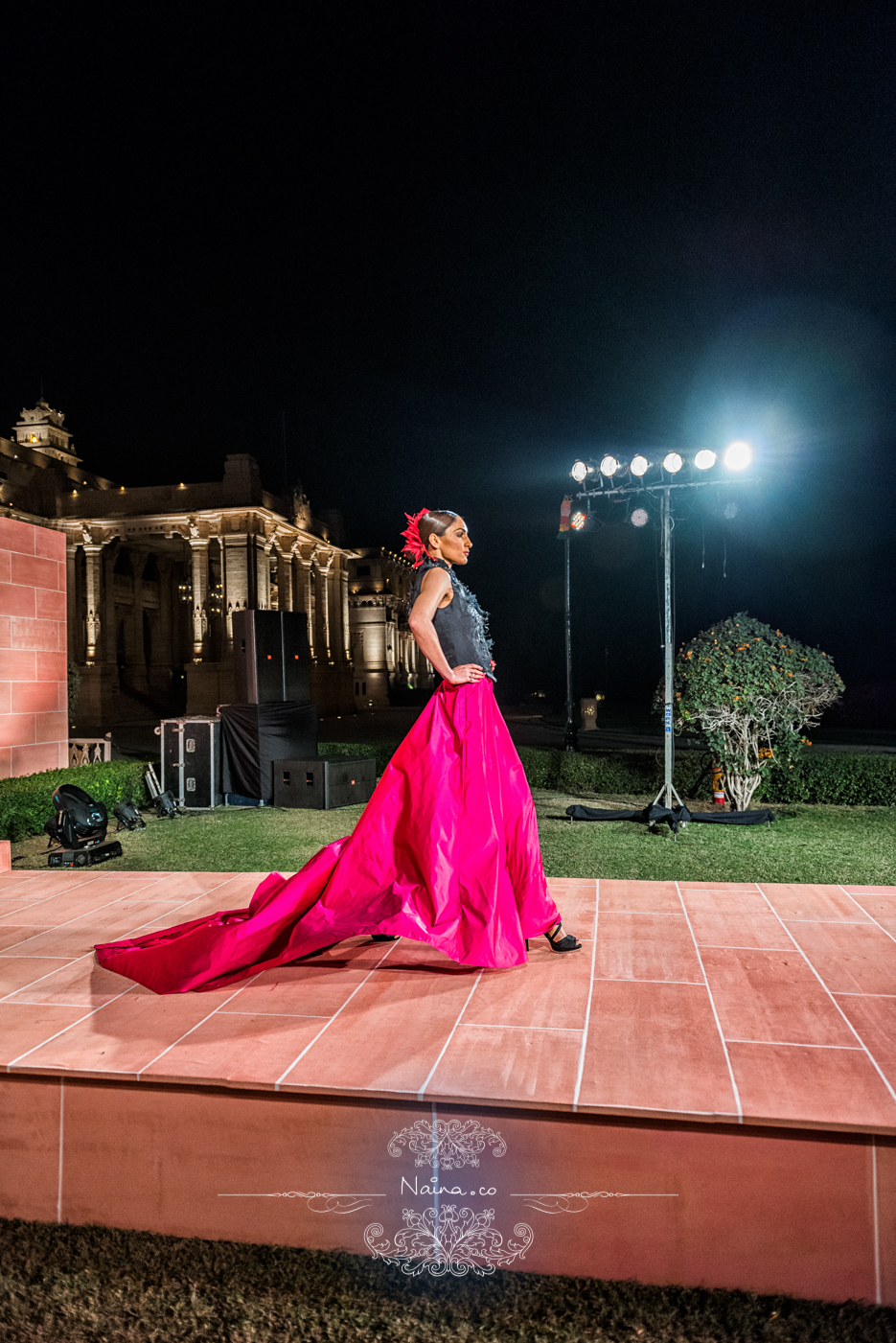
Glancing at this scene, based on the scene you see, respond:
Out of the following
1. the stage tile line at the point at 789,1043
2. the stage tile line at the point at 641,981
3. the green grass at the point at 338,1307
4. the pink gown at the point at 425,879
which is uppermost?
the pink gown at the point at 425,879

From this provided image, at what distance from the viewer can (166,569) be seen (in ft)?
139

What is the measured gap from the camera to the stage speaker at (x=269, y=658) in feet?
35.0

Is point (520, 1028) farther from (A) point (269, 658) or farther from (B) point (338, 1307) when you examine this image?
(A) point (269, 658)

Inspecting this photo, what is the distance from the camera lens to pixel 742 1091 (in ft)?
5.98

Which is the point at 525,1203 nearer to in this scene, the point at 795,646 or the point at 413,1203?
the point at 413,1203

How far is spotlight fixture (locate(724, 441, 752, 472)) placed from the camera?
7.41 meters

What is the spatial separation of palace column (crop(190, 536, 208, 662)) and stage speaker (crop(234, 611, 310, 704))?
23052 millimetres

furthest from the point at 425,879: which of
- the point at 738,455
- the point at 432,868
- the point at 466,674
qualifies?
the point at 738,455

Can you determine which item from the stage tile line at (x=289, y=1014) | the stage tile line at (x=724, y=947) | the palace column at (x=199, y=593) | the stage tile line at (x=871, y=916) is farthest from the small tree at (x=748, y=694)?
the palace column at (x=199, y=593)

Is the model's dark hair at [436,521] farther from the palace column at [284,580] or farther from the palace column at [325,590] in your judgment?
the palace column at [325,590]

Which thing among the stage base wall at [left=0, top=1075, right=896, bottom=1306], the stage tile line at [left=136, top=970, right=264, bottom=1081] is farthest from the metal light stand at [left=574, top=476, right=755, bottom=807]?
the stage base wall at [left=0, top=1075, right=896, bottom=1306]

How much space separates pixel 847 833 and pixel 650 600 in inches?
1651

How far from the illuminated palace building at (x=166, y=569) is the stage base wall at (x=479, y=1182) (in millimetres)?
26661

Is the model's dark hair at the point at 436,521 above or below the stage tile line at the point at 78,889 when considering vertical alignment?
above
